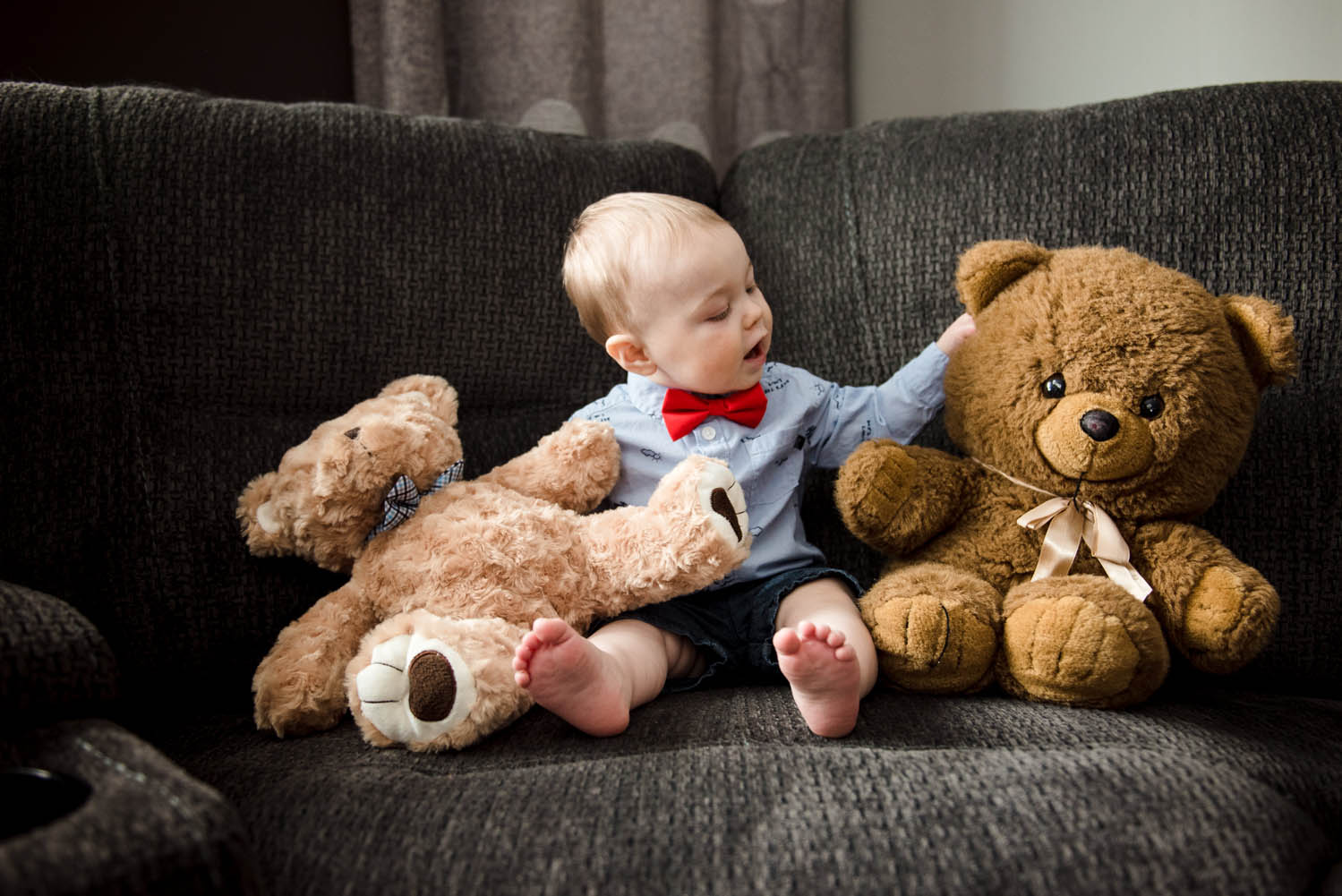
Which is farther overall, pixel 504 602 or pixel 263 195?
pixel 263 195

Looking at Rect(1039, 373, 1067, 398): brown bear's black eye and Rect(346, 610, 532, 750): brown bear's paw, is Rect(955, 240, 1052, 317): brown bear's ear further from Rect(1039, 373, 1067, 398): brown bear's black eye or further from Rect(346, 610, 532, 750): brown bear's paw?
Rect(346, 610, 532, 750): brown bear's paw

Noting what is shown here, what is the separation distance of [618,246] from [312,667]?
21.5 inches

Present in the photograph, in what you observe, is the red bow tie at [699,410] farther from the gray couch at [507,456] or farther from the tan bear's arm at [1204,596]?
the tan bear's arm at [1204,596]

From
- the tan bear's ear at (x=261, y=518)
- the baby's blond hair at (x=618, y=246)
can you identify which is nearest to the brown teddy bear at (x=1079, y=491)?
the baby's blond hair at (x=618, y=246)

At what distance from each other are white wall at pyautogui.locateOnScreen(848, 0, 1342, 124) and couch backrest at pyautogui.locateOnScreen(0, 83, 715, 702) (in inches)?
36.8

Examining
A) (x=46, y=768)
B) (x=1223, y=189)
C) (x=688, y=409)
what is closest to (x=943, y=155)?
(x=1223, y=189)

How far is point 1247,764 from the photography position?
31.4 inches

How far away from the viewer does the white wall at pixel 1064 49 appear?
5.02 ft

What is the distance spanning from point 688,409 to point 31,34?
1.10 m

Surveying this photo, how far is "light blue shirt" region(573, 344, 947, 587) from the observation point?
3.76ft

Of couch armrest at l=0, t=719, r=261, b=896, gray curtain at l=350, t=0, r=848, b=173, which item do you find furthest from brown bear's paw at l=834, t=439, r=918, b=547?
gray curtain at l=350, t=0, r=848, b=173

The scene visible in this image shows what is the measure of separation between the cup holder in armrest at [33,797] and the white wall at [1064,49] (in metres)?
1.75

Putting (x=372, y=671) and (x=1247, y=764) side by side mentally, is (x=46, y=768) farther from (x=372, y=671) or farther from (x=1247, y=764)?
(x=1247, y=764)

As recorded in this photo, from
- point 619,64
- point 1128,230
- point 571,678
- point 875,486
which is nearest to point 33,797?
point 571,678
